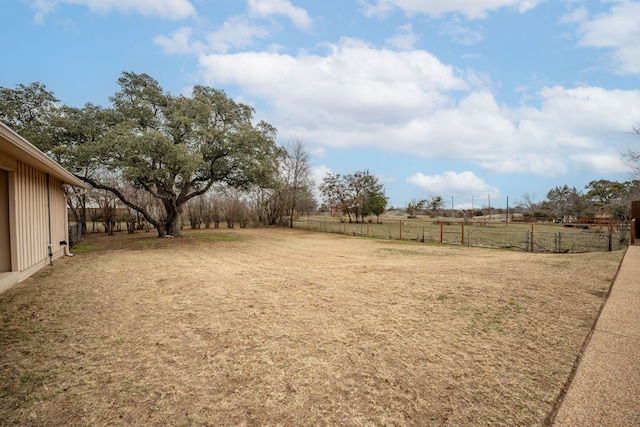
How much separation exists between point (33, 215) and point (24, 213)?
57 cm

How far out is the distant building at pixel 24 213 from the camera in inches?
223

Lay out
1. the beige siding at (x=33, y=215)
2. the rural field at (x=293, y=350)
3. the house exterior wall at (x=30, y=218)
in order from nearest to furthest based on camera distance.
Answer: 1. the rural field at (x=293, y=350)
2. the house exterior wall at (x=30, y=218)
3. the beige siding at (x=33, y=215)

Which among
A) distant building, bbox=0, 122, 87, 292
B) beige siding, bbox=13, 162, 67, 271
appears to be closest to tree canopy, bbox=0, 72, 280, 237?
beige siding, bbox=13, 162, 67, 271

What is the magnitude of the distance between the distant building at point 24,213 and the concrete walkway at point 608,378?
6661 millimetres

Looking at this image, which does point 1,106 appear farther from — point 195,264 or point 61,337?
point 61,337

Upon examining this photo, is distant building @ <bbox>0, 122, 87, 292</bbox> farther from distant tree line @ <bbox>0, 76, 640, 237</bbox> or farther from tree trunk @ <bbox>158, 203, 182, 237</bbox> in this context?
tree trunk @ <bbox>158, 203, 182, 237</bbox>

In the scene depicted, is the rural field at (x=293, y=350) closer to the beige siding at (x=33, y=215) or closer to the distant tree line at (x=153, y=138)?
the beige siding at (x=33, y=215)

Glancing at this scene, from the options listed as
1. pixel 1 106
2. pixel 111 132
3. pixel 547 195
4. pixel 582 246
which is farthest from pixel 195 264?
pixel 547 195

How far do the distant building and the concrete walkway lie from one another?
6661 mm

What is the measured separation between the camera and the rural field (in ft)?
6.93

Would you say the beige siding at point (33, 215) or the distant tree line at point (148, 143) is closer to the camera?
the beige siding at point (33, 215)

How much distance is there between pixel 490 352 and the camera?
2.93 metres

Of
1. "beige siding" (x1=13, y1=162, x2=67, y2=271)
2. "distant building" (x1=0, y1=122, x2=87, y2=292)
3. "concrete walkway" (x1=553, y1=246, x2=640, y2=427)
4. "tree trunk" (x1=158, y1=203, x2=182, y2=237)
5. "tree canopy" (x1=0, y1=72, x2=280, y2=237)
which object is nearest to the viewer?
"concrete walkway" (x1=553, y1=246, x2=640, y2=427)

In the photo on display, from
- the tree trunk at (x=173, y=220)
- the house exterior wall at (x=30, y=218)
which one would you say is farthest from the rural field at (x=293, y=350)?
the tree trunk at (x=173, y=220)
